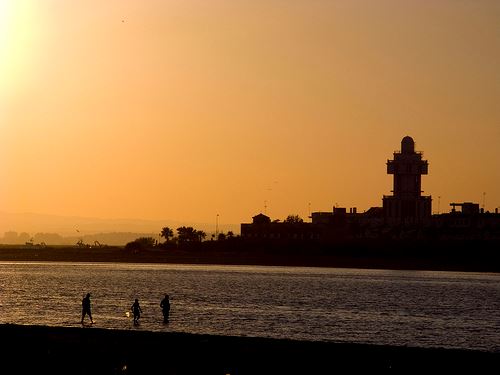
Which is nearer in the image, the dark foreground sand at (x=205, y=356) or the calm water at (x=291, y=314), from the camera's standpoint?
the dark foreground sand at (x=205, y=356)

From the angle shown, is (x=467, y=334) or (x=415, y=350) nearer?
(x=415, y=350)

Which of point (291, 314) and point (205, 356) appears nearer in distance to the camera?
point (205, 356)

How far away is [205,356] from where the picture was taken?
43.8 metres

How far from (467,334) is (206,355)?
32.8m

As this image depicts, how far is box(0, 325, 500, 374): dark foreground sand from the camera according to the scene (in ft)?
131

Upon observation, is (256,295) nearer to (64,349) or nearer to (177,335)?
(177,335)

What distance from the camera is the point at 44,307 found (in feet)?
281

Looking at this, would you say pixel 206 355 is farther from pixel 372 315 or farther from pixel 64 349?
pixel 372 315

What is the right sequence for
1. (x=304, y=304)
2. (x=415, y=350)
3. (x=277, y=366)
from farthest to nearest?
1. (x=304, y=304)
2. (x=415, y=350)
3. (x=277, y=366)

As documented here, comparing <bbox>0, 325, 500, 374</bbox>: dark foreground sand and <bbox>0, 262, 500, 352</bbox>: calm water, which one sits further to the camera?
<bbox>0, 262, 500, 352</bbox>: calm water

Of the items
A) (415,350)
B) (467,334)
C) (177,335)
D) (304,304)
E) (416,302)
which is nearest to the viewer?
(415,350)

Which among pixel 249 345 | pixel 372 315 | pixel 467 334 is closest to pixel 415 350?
pixel 249 345

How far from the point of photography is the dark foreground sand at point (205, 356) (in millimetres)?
39781

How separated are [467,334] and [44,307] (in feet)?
112
